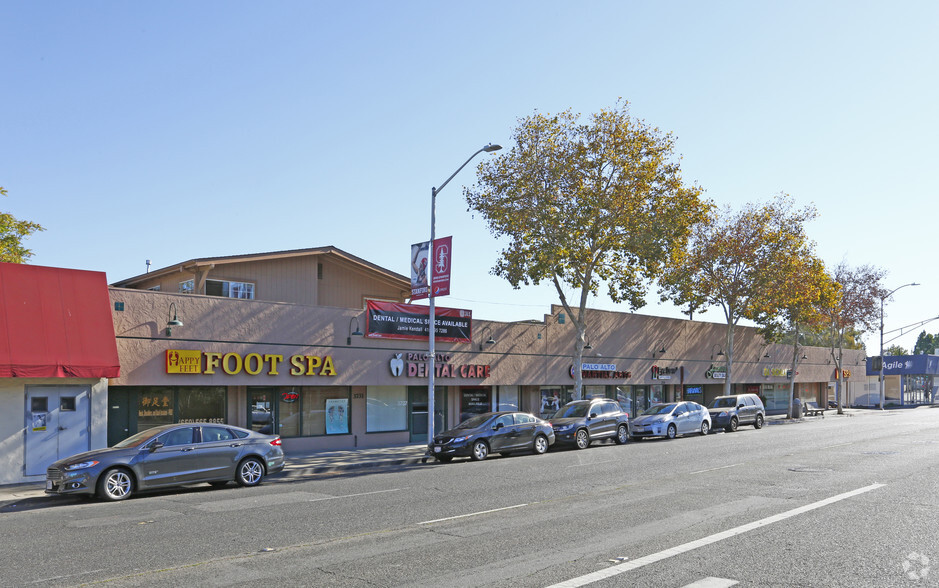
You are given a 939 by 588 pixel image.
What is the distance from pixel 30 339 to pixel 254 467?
20.5 feet

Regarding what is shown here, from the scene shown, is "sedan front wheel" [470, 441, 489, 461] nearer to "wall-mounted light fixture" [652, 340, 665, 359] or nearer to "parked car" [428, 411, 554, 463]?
"parked car" [428, 411, 554, 463]

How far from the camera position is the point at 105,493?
14047 millimetres

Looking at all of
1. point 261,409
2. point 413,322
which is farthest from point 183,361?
point 413,322

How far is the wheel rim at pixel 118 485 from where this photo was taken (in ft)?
46.4

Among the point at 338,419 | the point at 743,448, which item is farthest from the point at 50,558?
the point at 743,448

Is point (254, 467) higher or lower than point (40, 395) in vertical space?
lower

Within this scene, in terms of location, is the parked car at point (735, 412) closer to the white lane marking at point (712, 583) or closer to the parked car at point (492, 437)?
the parked car at point (492, 437)

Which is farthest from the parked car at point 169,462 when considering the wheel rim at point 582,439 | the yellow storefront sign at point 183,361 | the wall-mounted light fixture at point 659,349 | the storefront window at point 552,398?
the wall-mounted light fixture at point 659,349

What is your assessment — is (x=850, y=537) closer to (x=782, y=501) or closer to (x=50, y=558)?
(x=782, y=501)

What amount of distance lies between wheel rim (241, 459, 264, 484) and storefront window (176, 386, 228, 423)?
5.84 m

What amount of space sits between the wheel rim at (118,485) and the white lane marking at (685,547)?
10271 millimetres

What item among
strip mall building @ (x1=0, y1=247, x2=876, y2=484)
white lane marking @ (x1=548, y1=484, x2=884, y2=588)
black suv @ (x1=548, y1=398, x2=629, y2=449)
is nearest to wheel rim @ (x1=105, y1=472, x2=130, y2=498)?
strip mall building @ (x1=0, y1=247, x2=876, y2=484)

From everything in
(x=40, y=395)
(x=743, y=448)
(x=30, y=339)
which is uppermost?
(x=30, y=339)

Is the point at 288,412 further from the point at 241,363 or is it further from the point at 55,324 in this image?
the point at 55,324
